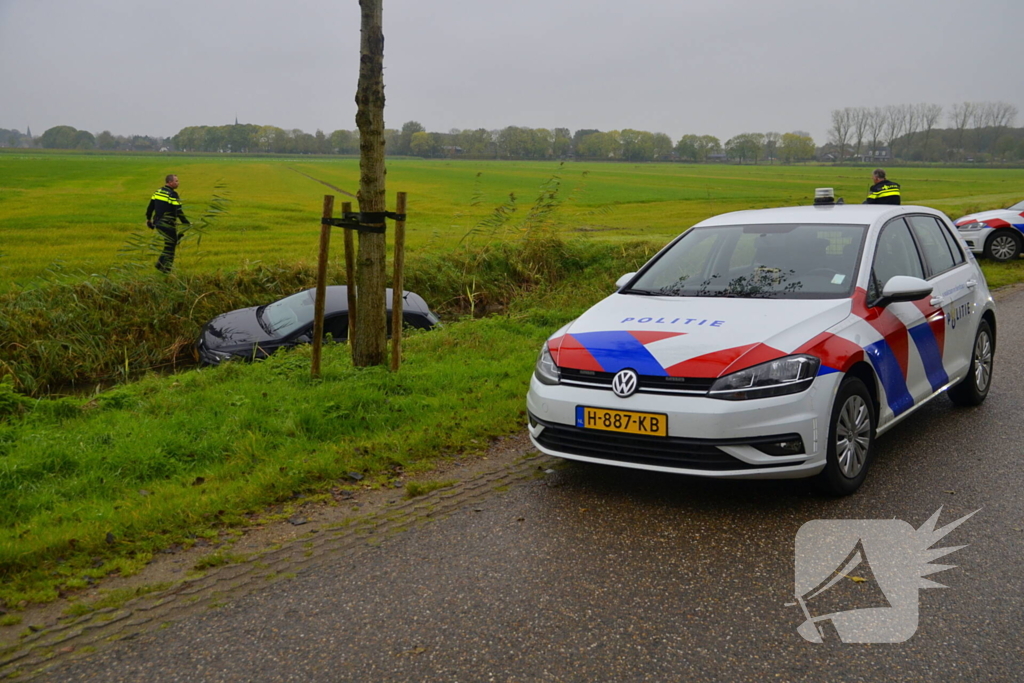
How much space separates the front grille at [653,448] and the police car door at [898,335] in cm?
115

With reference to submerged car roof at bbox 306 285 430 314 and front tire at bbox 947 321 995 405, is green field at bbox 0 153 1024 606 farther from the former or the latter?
front tire at bbox 947 321 995 405

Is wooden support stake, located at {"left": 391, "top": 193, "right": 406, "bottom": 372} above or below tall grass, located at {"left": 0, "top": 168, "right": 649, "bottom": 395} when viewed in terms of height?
above

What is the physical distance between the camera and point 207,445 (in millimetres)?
5949

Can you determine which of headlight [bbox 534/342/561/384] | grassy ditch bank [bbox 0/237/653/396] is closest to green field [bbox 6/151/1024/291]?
grassy ditch bank [bbox 0/237/653/396]

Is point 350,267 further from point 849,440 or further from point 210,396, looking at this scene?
point 849,440

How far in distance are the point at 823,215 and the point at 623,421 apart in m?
2.69

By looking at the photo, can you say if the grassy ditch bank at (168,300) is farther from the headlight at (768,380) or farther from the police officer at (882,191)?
the headlight at (768,380)

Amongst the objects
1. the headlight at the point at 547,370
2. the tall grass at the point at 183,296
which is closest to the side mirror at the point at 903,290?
the headlight at the point at 547,370

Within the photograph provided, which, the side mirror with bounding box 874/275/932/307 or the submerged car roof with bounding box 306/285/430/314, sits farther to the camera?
the submerged car roof with bounding box 306/285/430/314

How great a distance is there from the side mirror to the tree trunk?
4.03 m

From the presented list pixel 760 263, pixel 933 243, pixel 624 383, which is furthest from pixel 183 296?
pixel 933 243

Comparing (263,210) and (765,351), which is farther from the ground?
(765,351)

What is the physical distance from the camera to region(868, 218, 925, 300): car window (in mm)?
5461

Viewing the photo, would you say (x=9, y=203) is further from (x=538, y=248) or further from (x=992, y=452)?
(x=992, y=452)
